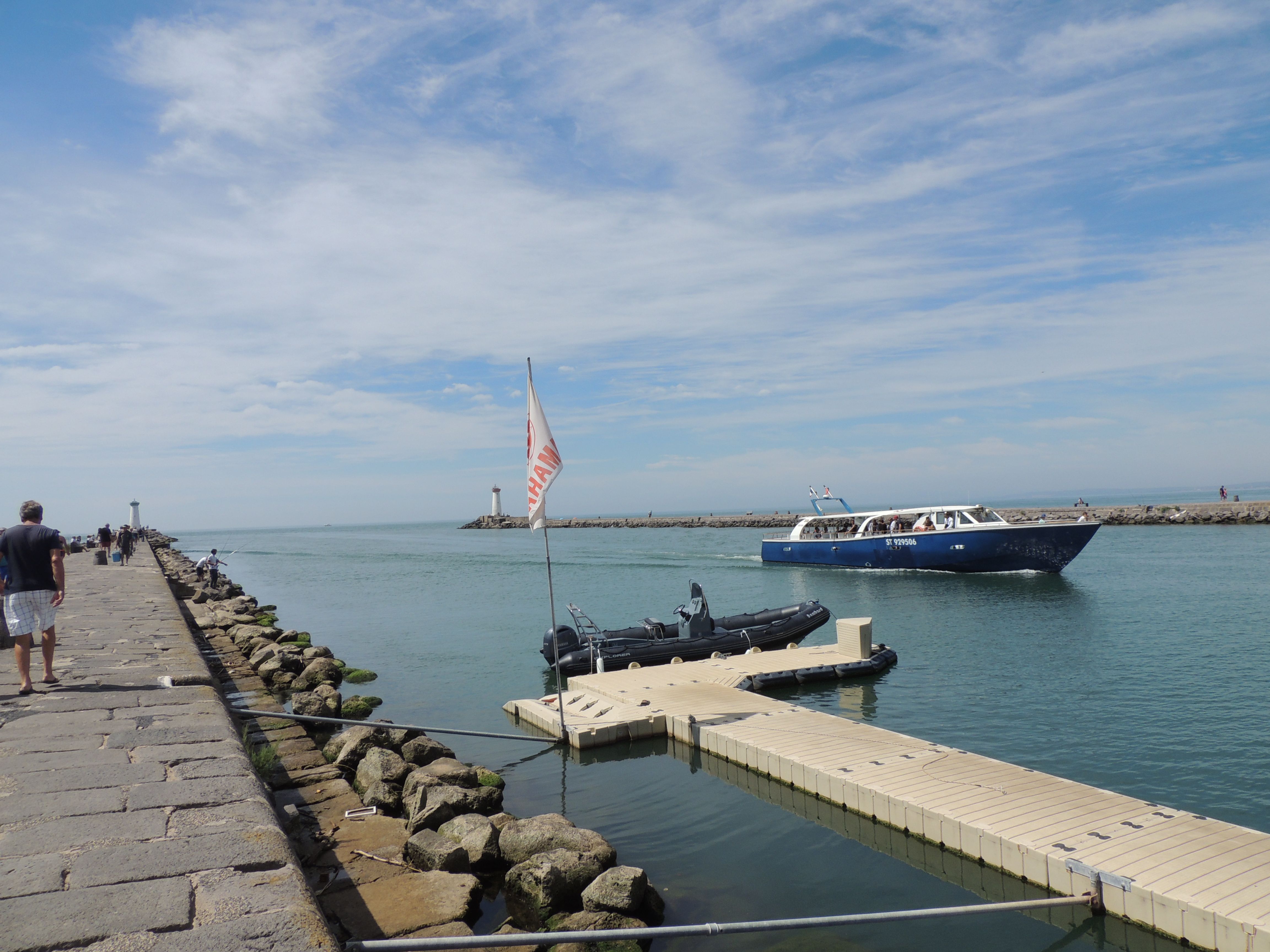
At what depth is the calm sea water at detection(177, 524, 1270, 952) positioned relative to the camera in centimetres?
683

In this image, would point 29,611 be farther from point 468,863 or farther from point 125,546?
point 125,546

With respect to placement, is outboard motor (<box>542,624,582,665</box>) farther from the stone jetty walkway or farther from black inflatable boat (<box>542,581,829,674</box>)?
the stone jetty walkway

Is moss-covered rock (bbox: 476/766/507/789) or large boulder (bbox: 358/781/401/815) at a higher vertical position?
large boulder (bbox: 358/781/401/815)

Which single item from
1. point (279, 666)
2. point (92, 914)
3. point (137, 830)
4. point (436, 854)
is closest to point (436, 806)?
point (436, 854)

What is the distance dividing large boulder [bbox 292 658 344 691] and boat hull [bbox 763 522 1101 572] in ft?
91.8

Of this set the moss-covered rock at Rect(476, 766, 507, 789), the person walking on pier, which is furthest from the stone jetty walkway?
the person walking on pier

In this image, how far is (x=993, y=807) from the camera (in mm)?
7336

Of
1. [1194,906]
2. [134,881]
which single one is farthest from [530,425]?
[1194,906]

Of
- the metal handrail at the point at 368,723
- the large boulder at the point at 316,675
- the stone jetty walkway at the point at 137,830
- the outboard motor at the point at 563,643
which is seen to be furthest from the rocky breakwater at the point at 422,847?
the outboard motor at the point at 563,643

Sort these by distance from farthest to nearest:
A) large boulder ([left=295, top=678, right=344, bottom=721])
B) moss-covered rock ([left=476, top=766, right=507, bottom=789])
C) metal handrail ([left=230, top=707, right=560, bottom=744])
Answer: large boulder ([left=295, top=678, right=344, bottom=721])
metal handrail ([left=230, top=707, right=560, bottom=744])
moss-covered rock ([left=476, top=766, right=507, bottom=789])

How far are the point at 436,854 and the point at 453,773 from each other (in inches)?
77.3

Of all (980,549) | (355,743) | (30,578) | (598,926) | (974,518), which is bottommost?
(598,926)

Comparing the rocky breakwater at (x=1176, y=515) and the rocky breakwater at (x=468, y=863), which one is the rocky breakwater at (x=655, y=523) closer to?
the rocky breakwater at (x=1176, y=515)

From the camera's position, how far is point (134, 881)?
4.09 m
